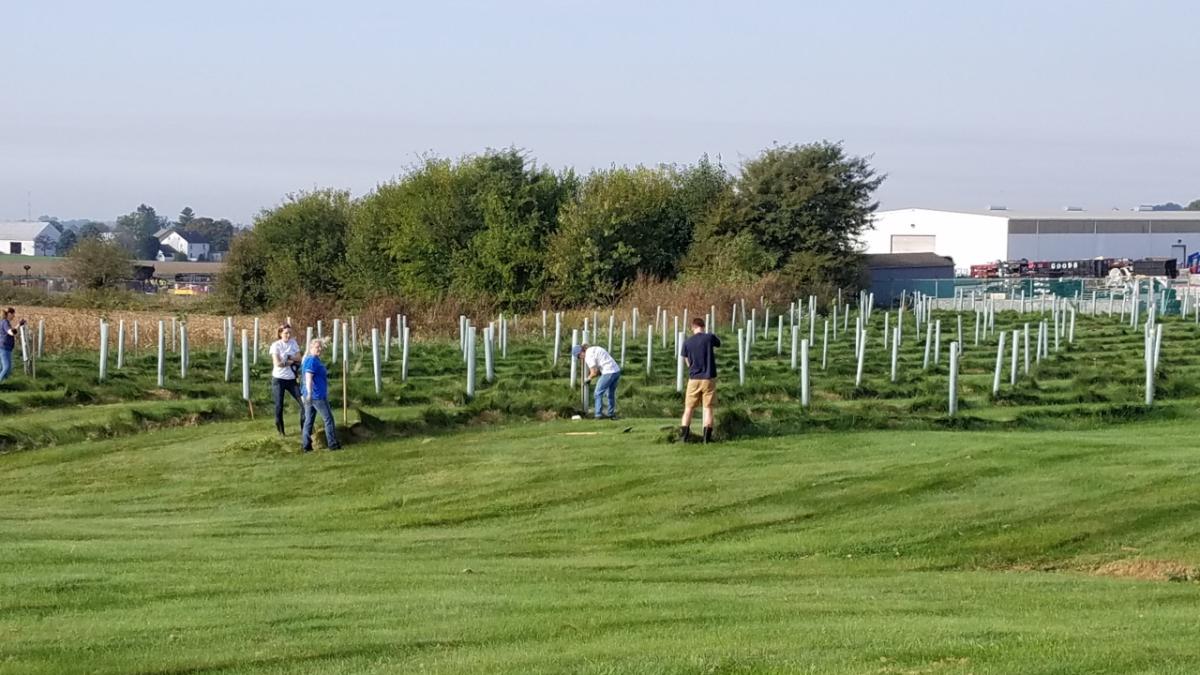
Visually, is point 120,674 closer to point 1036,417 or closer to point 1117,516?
point 1117,516

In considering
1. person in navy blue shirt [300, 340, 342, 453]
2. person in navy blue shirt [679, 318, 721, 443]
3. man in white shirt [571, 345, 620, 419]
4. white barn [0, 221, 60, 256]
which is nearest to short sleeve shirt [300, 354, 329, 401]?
person in navy blue shirt [300, 340, 342, 453]

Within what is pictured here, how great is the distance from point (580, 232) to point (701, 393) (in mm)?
50638

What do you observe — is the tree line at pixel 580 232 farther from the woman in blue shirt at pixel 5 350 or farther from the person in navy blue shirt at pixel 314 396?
the person in navy blue shirt at pixel 314 396

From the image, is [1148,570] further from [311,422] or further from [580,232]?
[580,232]

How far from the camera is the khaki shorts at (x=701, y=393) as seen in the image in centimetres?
2006

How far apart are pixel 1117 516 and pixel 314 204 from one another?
6820cm

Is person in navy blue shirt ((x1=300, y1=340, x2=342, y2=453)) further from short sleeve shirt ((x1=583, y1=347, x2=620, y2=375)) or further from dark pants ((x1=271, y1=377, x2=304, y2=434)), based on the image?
short sleeve shirt ((x1=583, y1=347, x2=620, y2=375))

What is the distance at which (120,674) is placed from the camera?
849 centimetres

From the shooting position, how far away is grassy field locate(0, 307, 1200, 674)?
9.18 meters

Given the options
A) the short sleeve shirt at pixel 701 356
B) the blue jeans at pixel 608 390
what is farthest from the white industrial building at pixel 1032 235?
the short sleeve shirt at pixel 701 356

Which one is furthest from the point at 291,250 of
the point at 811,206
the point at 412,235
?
the point at 811,206

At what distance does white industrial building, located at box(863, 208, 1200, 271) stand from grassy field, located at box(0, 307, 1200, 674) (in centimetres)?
8085

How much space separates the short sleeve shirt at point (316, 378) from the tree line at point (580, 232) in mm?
45904

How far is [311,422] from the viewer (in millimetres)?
21219
